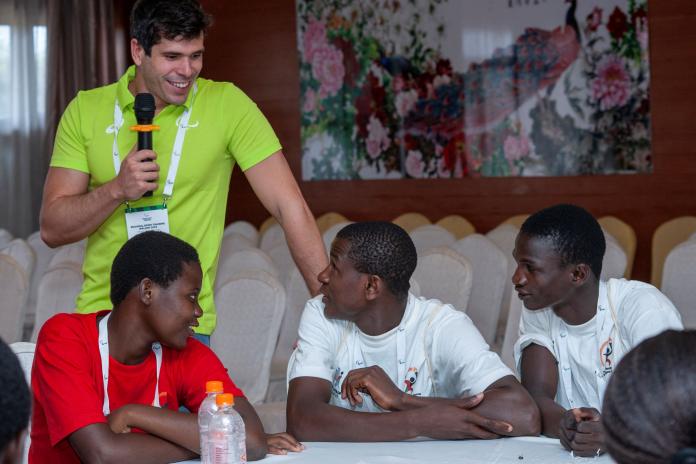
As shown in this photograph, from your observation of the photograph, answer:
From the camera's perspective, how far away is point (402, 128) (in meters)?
8.27

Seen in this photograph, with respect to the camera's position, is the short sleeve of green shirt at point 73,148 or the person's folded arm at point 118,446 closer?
the person's folded arm at point 118,446

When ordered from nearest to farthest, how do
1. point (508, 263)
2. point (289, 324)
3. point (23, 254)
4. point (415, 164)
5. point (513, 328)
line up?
point (513, 328), point (289, 324), point (508, 263), point (23, 254), point (415, 164)

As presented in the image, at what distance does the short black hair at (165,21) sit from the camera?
2822 mm

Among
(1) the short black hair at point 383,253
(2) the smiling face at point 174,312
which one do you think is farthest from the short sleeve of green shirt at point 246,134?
(2) the smiling face at point 174,312

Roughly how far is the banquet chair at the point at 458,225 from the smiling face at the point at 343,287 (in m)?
4.52

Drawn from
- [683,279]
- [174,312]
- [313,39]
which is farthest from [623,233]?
[174,312]

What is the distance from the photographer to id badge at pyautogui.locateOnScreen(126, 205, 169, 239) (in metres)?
2.89

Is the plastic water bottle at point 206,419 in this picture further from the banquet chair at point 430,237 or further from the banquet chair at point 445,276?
the banquet chair at point 430,237

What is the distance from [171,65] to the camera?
2840 millimetres

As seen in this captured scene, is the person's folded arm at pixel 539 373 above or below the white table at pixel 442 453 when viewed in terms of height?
above

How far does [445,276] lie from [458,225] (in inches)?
115

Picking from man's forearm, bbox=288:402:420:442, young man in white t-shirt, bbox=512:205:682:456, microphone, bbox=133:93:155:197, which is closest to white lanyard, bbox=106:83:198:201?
microphone, bbox=133:93:155:197

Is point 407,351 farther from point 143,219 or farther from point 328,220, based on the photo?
point 328,220

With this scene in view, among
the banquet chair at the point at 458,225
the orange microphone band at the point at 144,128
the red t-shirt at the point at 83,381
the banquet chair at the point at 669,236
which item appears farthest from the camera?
the banquet chair at the point at 458,225
